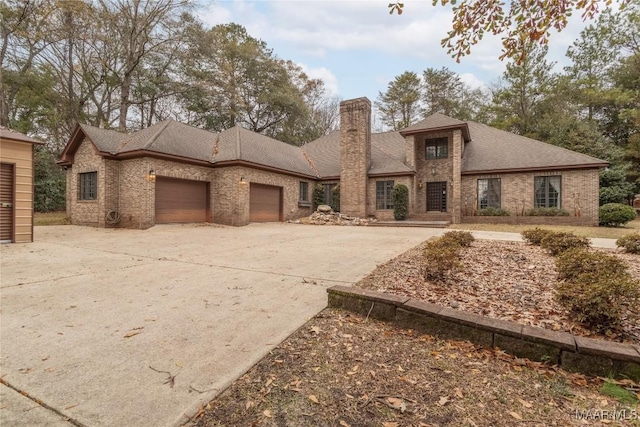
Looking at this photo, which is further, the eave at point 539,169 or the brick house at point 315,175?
the eave at point 539,169

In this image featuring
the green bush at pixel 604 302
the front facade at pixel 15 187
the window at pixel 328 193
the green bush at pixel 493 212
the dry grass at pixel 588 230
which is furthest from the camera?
the window at pixel 328 193

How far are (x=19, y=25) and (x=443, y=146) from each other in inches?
975

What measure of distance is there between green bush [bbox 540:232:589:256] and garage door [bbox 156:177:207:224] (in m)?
12.9

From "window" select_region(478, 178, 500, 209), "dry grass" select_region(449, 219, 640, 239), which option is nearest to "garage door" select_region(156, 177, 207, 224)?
"dry grass" select_region(449, 219, 640, 239)

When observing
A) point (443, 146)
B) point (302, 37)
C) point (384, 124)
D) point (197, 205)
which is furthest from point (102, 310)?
point (384, 124)

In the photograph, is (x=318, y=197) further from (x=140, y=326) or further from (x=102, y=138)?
(x=140, y=326)

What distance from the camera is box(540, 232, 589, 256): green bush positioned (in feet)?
18.5

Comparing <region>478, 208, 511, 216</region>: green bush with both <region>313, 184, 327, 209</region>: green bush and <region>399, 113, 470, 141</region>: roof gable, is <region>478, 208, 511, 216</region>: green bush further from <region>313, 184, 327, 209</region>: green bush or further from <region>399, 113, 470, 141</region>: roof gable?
<region>313, 184, 327, 209</region>: green bush

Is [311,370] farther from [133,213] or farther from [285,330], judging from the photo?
[133,213]

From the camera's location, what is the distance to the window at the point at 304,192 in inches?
704

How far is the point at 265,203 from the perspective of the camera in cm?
1550

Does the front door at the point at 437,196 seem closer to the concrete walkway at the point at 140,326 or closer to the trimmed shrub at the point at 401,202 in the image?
the trimmed shrub at the point at 401,202

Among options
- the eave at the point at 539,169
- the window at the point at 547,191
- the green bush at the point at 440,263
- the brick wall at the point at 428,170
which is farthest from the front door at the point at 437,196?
the green bush at the point at 440,263

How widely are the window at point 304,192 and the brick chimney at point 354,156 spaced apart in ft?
7.16
